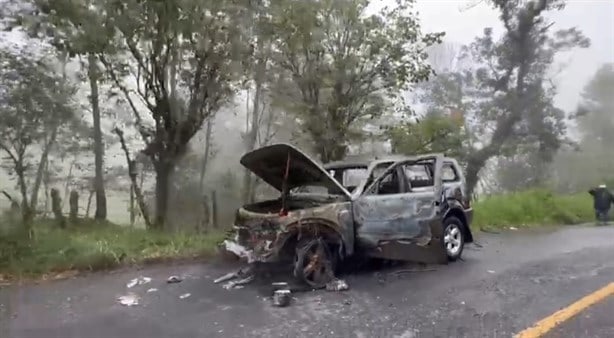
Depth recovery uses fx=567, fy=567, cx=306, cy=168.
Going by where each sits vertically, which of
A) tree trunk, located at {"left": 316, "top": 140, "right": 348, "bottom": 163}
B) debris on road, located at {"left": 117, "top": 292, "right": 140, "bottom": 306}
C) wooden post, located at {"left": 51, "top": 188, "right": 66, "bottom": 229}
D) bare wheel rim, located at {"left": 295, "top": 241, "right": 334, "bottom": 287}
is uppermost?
tree trunk, located at {"left": 316, "top": 140, "right": 348, "bottom": 163}

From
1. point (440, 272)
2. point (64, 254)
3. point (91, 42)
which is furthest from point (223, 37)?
point (440, 272)

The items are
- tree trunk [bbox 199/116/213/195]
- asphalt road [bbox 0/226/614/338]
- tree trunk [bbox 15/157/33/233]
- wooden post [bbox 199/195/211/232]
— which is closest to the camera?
asphalt road [bbox 0/226/614/338]

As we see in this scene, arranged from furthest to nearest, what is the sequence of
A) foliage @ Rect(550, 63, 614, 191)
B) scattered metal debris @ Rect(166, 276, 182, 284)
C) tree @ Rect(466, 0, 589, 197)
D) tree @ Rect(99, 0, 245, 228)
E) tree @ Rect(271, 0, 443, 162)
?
tree @ Rect(466, 0, 589, 197)
foliage @ Rect(550, 63, 614, 191)
tree @ Rect(271, 0, 443, 162)
tree @ Rect(99, 0, 245, 228)
scattered metal debris @ Rect(166, 276, 182, 284)

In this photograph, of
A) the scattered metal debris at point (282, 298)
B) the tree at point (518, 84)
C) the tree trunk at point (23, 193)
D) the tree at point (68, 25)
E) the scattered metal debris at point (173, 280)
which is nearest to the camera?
the scattered metal debris at point (282, 298)

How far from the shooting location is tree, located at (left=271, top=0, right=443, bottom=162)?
464 inches

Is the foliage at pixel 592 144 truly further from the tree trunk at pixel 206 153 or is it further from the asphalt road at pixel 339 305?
the tree trunk at pixel 206 153

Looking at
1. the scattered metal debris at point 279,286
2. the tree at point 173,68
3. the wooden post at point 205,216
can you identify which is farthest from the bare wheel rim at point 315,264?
the tree at point 173,68

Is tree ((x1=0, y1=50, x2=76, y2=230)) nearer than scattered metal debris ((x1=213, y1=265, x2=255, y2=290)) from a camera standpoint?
No

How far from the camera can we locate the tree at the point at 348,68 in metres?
11.8

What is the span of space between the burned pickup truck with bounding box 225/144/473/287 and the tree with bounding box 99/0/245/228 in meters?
3.32

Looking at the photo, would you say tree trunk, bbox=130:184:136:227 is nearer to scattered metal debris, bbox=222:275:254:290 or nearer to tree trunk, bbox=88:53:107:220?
tree trunk, bbox=88:53:107:220

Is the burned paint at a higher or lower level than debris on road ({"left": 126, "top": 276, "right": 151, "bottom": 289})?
higher

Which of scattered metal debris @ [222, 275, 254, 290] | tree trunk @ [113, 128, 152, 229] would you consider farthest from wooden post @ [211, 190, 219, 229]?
scattered metal debris @ [222, 275, 254, 290]

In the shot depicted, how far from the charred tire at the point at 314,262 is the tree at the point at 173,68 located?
180 inches
